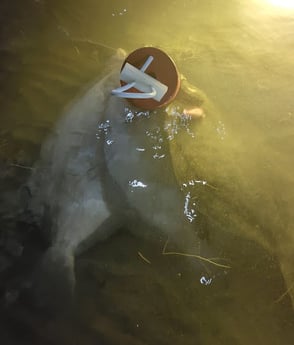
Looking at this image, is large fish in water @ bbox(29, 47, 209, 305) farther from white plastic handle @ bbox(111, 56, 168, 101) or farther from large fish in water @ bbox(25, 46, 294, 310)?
white plastic handle @ bbox(111, 56, 168, 101)

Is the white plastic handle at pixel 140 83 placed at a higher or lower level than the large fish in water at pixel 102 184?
higher

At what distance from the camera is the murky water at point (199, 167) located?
1629 mm

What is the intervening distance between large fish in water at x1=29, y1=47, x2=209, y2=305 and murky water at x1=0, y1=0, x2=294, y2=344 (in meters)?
0.05

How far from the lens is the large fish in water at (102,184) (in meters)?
1.68

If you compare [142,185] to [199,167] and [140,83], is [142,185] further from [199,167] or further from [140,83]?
[140,83]

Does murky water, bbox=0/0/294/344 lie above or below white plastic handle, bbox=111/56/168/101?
below

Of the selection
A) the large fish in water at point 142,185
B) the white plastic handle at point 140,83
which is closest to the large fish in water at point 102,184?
the large fish in water at point 142,185

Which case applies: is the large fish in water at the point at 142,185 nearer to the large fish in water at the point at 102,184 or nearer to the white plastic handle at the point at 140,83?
the large fish in water at the point at 102,184

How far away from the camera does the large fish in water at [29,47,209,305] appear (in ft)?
5.53

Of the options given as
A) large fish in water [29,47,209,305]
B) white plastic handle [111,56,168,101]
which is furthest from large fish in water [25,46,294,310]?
white plastic handle [111,56,168,101]

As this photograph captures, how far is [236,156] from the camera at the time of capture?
1.75 m

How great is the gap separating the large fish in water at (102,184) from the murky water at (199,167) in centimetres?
5

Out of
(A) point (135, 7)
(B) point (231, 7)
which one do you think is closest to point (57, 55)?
(A) point (135, 7)

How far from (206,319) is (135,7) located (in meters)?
1.46
